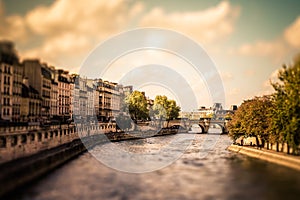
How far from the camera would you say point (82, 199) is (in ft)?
108

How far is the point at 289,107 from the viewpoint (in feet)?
169

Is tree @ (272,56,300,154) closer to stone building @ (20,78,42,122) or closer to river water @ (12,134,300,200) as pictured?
river water @ (12,134,300,200)

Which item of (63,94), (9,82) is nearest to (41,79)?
(9,82)

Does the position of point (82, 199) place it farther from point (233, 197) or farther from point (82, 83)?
point (82, 83)

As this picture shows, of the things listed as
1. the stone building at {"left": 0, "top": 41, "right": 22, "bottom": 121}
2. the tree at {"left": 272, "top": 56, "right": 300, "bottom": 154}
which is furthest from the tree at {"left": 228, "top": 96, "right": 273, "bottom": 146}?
the stone building at {"left": 0, "top": 41, "right": 22, "bottom": 121}

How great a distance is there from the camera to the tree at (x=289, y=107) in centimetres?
5075

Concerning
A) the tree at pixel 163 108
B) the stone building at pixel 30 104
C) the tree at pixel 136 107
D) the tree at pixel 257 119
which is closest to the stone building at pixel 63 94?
the stone building at pixel 30 104

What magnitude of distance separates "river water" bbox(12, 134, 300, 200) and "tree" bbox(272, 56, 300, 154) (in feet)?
15.1

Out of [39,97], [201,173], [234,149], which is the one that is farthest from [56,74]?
[201,173]

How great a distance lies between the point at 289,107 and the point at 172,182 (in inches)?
826

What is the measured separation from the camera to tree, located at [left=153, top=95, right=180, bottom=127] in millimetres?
161125

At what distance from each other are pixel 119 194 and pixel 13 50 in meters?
31.1

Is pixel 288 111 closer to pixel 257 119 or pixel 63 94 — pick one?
pixel 257 119

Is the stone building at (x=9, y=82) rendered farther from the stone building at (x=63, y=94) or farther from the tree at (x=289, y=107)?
the tree at (x=289, y=107)
